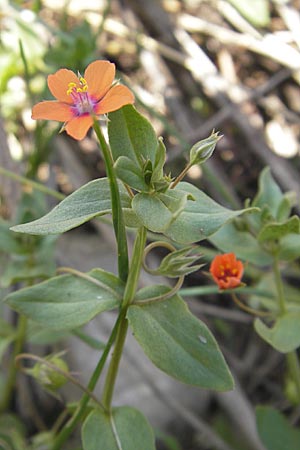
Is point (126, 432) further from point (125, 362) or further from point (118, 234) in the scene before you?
point (125, 362)

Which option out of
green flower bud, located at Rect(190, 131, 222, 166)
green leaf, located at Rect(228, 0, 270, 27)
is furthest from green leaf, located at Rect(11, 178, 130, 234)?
green leaf, located at Rect(228, 0, 270, 27)

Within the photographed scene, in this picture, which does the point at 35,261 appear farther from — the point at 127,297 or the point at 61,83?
the point at 61,83

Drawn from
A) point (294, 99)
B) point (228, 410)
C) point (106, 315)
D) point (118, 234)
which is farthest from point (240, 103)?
point (118, 234)

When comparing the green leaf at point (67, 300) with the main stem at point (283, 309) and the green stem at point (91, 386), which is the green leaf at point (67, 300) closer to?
the green stem at point (91, 386)

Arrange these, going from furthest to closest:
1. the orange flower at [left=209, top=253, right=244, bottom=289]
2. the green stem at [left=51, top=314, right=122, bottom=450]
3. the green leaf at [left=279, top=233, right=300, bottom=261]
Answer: the green leaf at [left=279, top=233, right=300, bottom=261] < the orange flower at [left=209, top=253, right=244, bottom=289] < the green stem at [left=51, top=314, right=122, bottom=450]

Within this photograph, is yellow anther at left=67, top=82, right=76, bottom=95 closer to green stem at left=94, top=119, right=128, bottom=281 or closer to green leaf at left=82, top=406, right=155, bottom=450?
green stem at left=94, top=119, right=128, bottom=281
